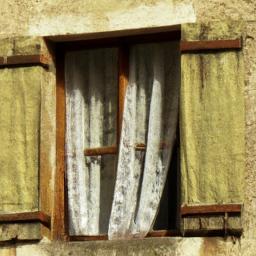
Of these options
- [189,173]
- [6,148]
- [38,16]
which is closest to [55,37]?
[38,16]

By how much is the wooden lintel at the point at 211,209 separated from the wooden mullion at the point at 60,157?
0.85 metres

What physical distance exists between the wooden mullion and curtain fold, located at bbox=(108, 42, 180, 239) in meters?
0.35

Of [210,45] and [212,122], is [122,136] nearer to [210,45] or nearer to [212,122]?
[212,122]

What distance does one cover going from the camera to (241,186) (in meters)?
5.95

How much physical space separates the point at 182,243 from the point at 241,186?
461mm

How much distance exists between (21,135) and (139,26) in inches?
38.2

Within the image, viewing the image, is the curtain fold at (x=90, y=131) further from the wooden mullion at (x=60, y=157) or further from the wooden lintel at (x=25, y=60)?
the wooden lintel at (x=25, y=60)

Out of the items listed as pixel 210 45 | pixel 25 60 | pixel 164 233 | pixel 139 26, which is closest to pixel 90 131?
pixel 25 60

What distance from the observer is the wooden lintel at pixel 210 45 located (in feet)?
20.2

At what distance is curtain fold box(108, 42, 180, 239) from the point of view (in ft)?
20.5

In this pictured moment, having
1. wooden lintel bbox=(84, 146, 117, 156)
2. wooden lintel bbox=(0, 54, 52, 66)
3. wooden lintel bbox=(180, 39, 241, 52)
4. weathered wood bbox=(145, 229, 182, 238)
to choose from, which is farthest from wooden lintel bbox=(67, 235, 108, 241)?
wooden lintel bbox=(180, 39, 241, 52)

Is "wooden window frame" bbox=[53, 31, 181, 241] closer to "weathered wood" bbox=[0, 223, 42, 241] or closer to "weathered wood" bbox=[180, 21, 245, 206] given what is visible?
"weathered wood" bbox=[0, 223, 42, 241]

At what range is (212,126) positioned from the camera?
6.07m

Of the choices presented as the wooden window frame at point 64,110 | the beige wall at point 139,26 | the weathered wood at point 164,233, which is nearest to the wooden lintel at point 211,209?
the beige wall at point 139,26
